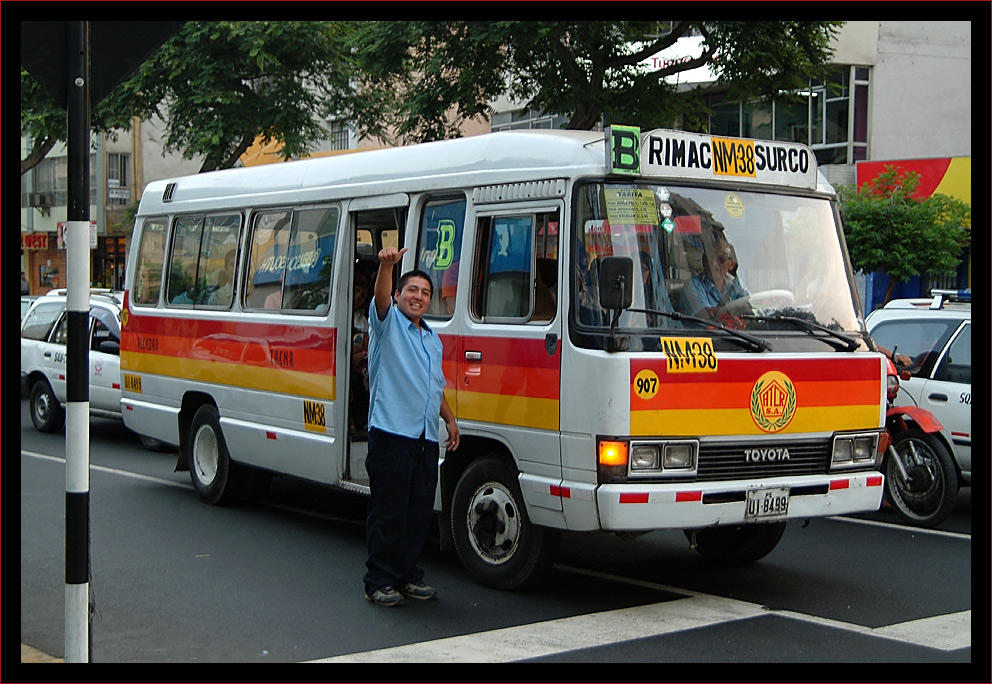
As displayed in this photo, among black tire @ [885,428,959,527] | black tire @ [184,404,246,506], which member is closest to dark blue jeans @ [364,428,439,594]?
black tire @ [184,404,246,506]

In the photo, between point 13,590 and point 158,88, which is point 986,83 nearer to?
point 13,590

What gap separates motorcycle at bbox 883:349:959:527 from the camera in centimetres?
973

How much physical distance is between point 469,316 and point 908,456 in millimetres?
4467

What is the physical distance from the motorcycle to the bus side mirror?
4.11 metres

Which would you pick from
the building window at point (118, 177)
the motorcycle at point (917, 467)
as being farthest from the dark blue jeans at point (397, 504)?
the building window at point (118, 177)

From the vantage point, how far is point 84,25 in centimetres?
511

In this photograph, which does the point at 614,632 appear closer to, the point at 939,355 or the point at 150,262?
the point at 939,355

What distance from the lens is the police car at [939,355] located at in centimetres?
997

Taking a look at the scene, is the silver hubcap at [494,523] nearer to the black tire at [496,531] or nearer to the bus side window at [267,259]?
the black tire at [496,531]

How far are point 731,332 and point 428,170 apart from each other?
2.49 m

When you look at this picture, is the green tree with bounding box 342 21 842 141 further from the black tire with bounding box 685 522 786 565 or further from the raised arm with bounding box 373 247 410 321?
the raised arm with bounding box 373 247 410 321

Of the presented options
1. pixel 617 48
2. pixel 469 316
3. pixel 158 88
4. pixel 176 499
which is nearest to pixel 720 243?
pixel 469 316

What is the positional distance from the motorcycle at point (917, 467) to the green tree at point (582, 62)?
921 cm

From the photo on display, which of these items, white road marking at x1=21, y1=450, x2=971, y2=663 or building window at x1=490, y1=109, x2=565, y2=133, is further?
building window at x1=490, y1=109, x2=565, y2=133
